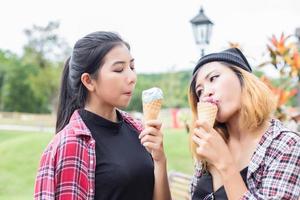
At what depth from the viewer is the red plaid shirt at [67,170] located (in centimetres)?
177

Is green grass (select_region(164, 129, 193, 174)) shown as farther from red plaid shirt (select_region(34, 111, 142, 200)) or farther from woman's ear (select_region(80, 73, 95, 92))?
red plaid shirt (select_region(34, 111, 142, 200))

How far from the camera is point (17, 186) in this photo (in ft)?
40.4

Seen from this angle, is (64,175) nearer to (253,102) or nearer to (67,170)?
(67,170)

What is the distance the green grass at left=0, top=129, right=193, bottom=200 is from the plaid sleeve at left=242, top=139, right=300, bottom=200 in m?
8.71

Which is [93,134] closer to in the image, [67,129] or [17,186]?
[67,129]

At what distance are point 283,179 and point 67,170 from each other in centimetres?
80

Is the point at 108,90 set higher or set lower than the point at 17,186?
higher

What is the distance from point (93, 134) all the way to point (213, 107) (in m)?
0.57

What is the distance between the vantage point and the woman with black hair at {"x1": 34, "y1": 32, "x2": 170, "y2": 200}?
179 cm

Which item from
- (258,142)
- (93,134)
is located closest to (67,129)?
(93,134)

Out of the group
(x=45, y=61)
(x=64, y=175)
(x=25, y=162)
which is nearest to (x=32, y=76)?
(x=45, y=61)

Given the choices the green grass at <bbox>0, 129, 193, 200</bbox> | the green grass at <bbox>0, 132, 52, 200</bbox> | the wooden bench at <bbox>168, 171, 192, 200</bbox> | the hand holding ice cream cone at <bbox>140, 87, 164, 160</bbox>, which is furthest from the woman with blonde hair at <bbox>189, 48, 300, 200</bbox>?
the green grass at <bbox>0, 132, 52, 200</bbox>

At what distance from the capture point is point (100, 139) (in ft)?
6.38

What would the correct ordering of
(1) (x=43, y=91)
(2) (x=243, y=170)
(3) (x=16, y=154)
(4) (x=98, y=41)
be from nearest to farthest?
(2) (x=243, y=170) < (4) (x=98, y=41) < (3) (x=16, y=154) < (1) (x=43, y=91)
